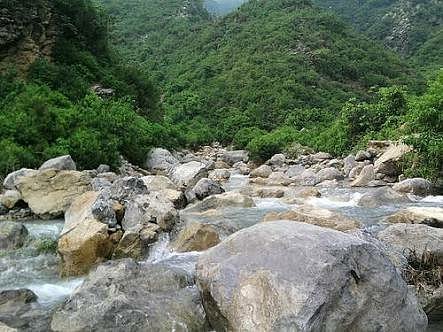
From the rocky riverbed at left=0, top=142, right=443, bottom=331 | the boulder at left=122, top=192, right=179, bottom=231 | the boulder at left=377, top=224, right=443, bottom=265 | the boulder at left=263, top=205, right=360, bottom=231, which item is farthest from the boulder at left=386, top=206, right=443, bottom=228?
the boulder at left=122, top=192, right=179, bottom=231

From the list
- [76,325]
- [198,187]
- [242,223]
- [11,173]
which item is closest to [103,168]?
[11,173]

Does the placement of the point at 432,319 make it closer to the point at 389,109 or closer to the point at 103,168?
the point at 103,168

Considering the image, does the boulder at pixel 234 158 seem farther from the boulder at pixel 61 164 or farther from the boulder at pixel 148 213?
the boulder at pixel 148 213

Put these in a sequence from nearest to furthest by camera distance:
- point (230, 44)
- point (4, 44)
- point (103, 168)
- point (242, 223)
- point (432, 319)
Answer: point (432, 319) → point (242, 223) → point (103, 168) → point (4, 44) → point (230, 44)

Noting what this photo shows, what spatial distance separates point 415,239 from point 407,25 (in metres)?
97.9

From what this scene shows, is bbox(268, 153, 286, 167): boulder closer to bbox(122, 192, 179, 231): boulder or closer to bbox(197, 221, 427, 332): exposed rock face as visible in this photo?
bbox(122, 192, 179, 231): boulder

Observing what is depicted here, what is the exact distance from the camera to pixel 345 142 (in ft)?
111

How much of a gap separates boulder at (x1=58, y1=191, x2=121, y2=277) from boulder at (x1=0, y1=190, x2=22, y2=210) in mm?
4173

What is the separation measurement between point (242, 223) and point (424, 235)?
16.4ft

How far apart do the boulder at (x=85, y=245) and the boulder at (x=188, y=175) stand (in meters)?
8.50

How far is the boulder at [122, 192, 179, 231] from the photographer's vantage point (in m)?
12.1

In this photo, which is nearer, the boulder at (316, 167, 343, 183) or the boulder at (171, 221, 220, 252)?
the boulder at (171, 221, 220, 252)

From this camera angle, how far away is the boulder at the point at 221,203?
15.0 meters

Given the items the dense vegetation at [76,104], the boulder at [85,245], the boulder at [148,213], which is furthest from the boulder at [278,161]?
the boulder at [85,245]
